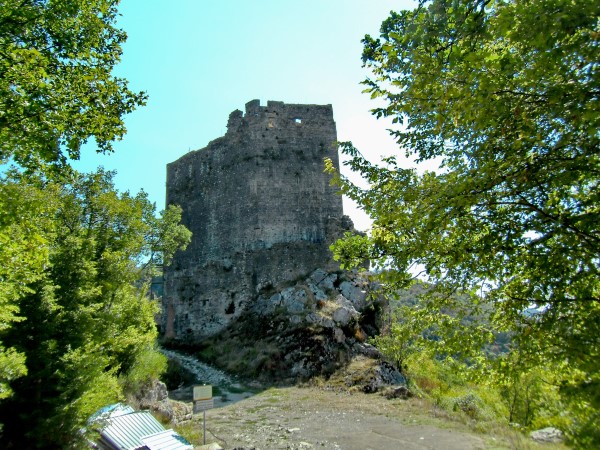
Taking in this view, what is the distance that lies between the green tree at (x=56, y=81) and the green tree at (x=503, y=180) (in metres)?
3.86

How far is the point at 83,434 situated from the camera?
318 inches

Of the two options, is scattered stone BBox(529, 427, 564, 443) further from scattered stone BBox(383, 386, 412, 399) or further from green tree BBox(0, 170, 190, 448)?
green tree BBox(0, 170, 190, 448)

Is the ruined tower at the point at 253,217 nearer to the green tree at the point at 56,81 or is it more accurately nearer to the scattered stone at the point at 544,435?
the scattered stone at the point at 544,435

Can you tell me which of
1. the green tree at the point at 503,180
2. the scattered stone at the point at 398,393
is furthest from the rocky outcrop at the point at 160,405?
the green tree at the point at 503,180

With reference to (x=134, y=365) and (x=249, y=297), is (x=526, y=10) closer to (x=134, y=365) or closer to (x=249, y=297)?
(x=134, y=365)

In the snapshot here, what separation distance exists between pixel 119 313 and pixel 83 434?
11.2 feet

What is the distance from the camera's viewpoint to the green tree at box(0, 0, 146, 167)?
5.28 meters

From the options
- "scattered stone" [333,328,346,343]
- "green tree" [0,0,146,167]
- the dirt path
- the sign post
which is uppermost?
"green tree" [0,0,146,167]

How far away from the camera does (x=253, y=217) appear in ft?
80.4

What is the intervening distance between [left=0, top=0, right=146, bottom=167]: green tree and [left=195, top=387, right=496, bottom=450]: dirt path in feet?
25.8

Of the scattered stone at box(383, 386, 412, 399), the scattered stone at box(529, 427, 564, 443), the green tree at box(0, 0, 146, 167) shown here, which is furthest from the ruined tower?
the green tree at box(0, 0, 146, 167)

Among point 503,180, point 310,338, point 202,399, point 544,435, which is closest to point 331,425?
point 202,399

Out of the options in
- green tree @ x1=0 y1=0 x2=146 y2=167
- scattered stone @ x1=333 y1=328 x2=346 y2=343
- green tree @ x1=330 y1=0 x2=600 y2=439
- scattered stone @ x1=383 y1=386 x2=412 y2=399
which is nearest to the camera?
green tree @ x1=330 y1=0 x2=600 y2=439

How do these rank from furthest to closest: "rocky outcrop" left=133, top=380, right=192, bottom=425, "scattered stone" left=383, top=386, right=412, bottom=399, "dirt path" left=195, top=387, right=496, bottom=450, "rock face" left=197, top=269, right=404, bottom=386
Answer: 1. "rock face" left=197, top=269, right=404, bottom=386
2. "scattered stone" left=383, top=386, right=412, bottom=399
3. "rocky outcrop" left=133, top=380, right=192, bottom=425
4. "dirt path" left=195, top=387, right=496, bottom=450
